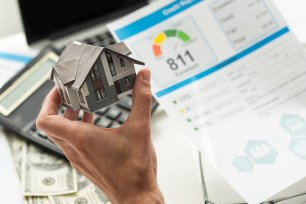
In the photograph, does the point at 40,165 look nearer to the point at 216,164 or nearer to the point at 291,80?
the point at 216,164

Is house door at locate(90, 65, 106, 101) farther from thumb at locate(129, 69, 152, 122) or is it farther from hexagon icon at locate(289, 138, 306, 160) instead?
hexagon icon at locate(289, 138, 306, 160)

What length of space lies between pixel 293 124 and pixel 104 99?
318 mm

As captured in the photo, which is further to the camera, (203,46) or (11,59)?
(11,59)

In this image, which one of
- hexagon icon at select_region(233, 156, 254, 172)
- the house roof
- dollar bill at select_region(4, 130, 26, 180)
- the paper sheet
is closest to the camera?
the house roof

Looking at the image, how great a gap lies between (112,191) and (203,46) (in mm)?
309

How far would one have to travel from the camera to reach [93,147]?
0.49m

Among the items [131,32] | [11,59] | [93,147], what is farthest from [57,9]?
[93,147]

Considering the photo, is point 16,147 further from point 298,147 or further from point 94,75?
point 298,147

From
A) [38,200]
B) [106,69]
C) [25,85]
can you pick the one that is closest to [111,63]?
[106,69]

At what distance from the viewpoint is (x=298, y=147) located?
25.3 inches

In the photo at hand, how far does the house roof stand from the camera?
476 mm

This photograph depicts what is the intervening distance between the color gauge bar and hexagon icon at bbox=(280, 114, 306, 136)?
0.20 metres

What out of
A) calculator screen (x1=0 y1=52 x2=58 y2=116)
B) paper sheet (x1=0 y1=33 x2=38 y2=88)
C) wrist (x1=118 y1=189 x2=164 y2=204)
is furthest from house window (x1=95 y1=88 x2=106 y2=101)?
paper sheet (x1=0 y1=33 x2=38 y2=88)

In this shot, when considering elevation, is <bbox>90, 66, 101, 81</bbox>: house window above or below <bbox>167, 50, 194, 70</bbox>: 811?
above
